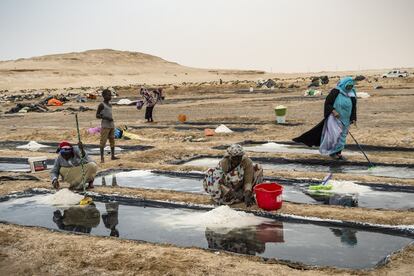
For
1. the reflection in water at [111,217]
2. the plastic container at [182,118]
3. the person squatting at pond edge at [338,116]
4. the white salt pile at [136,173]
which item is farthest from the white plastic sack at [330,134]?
the plastic container at [182,118]

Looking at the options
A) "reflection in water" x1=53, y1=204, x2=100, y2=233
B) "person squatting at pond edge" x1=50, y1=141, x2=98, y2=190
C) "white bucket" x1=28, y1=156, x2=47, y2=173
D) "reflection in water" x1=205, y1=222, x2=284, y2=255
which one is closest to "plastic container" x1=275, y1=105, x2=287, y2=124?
"white bucket" x1=28, y1=156, x2=47, y2=173

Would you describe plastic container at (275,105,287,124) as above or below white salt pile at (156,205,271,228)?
above

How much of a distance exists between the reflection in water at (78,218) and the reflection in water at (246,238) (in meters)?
1.73

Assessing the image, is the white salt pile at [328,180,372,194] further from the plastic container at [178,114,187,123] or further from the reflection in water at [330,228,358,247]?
the plastic container at [178,114,187,123]

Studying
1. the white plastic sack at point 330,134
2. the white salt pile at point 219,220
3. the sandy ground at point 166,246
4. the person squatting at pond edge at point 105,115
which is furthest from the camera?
the person squatting at pond edge at point 105,115

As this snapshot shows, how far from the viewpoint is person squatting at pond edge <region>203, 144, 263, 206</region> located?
7277 mm

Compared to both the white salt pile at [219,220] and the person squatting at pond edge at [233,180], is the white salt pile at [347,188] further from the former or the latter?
the white salt pile at [219,220]

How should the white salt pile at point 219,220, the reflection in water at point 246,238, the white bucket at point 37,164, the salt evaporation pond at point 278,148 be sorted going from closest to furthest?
the reflection in water at point 246,238, the white salt pile at point 219,220, the white bucket at point 37,164, the salt evaporation pond at point 278,148

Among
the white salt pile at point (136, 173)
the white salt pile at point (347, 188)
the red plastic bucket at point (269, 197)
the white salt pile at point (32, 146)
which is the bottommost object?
the white salt pile at point (32, 146)

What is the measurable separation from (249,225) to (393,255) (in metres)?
1.87

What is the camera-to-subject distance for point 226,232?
642cm

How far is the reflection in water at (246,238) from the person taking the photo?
590cm

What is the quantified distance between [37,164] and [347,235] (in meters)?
7.39

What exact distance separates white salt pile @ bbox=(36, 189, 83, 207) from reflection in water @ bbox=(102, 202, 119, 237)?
51 centimetres
